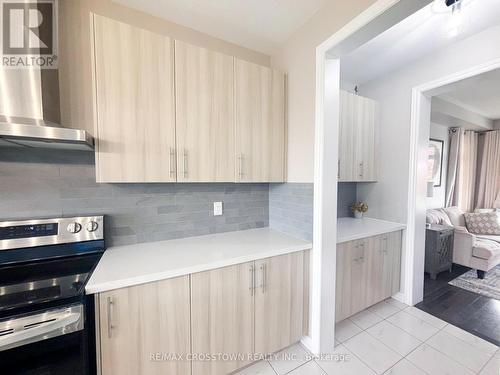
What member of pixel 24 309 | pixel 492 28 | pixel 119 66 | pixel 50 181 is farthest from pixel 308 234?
pixel 492 28

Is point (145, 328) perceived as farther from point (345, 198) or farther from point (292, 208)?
point (345, 198)

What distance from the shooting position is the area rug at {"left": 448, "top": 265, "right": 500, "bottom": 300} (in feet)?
8.14

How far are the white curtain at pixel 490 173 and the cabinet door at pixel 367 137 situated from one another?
12.5 feet

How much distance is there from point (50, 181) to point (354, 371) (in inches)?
96.4

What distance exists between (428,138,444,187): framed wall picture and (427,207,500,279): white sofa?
0.91 metres

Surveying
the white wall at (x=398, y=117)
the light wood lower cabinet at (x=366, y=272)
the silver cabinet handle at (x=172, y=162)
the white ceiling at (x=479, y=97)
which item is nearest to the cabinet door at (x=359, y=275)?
the light wood lower cabinet at (x=366, y=272)

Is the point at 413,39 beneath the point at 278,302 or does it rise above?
above

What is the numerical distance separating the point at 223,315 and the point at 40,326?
2.81 ft

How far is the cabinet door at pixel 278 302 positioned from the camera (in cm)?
141

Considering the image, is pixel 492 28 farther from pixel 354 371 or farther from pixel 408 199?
pixel 354 371

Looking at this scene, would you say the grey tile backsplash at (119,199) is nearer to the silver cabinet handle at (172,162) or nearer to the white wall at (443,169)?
the silver cabinet handle at (172,162)

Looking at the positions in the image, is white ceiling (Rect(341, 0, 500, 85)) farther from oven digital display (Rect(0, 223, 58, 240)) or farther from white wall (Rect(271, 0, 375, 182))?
oven digital display (Rect(0, 223, 58, 240))

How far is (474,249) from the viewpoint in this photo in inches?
112

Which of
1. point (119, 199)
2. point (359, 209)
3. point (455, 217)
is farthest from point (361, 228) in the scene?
point (455, 217)
